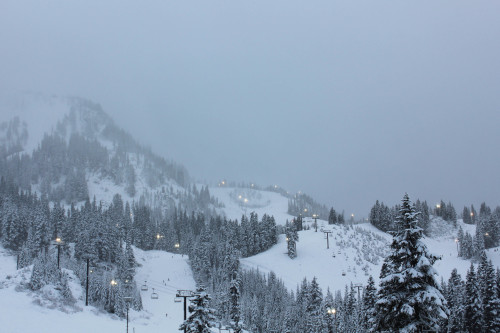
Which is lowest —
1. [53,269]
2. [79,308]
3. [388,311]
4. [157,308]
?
[157,308]

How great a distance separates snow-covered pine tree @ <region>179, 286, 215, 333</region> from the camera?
27.7m

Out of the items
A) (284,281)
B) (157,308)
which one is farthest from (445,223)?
(157,308)

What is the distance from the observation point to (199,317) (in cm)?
2803

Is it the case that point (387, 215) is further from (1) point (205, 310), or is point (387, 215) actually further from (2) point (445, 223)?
(1) point (205, 310)

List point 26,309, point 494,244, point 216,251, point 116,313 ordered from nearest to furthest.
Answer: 1. point 26,309
2. point 116,313
3. point 216,251
4. point 494,244

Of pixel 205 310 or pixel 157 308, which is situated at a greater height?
pixel 205 310

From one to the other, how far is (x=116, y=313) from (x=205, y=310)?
129 feet

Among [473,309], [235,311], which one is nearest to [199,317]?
[235,311]

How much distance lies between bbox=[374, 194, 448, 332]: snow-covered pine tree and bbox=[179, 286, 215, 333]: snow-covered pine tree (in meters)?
14.2

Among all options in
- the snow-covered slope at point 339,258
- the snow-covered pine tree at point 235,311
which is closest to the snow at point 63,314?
the snow-covered pine tree at point 235,311

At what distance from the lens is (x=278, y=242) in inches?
5143

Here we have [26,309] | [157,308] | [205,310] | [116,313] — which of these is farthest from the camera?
[157,308]

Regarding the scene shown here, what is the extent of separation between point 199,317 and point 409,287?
16.6 m

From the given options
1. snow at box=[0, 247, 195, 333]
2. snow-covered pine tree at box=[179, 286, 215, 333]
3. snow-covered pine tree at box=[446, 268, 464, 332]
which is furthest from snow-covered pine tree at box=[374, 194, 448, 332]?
snow at box=[0, 247, 195, 333]
